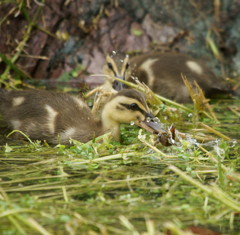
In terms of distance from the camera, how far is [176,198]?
283 cm

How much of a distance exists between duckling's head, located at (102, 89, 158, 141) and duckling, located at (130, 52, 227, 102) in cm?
178

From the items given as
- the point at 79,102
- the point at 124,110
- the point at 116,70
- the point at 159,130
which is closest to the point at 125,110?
the point at 124,110

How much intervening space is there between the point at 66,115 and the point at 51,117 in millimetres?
93

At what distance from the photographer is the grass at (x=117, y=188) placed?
96.1 inches

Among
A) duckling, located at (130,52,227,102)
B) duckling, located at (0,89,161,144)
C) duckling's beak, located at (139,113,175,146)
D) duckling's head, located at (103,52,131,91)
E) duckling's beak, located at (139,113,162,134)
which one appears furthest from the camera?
duckling, located at (130,52,227,102)

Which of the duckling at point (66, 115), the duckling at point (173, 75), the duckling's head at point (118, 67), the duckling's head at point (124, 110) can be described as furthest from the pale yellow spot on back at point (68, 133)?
the duckling at point (173, 75)

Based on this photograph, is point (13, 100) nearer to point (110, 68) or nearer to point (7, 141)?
point (7, 141)

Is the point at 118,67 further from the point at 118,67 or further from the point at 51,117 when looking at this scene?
the point at 51,117

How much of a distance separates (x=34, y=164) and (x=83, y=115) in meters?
0.94

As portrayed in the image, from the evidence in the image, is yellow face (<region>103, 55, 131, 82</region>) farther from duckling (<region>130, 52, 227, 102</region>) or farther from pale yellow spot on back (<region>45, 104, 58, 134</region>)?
pale yellow spot on back (<region>45, 104, 58, 134</region>)

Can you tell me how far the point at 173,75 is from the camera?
20.0ft

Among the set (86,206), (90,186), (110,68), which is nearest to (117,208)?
(86,206)

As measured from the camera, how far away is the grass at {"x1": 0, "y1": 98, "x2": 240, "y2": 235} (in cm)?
244

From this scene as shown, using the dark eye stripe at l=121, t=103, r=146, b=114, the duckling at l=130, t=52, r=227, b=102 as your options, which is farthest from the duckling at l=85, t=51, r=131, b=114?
the dark eye stripe at l=121, t=103, r=146, b=114
